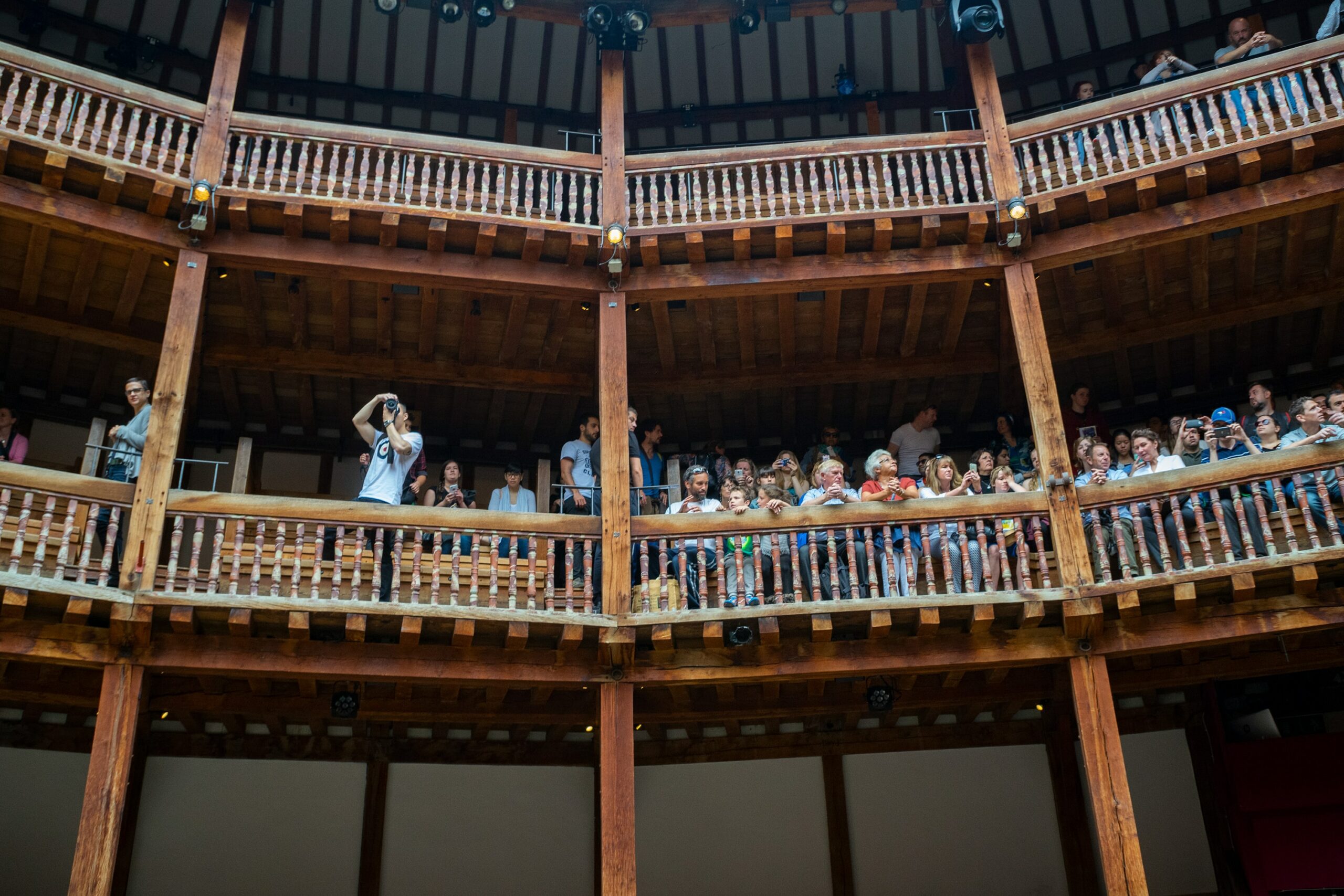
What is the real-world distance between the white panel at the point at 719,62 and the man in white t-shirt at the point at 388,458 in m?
6.48

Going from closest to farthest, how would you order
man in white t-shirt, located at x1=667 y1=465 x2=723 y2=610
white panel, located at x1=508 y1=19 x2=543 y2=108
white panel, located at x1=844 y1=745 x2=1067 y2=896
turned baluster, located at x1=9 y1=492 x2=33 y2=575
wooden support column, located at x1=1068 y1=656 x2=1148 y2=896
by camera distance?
1. wooden support column, located at x1=1068 y1=656 x2=1148 y2=896
2. turned baluster, located at x1=9 y1=492 x2=33 y2=575
3. man in white t-shirt, located at x1=667 y1=465 x2=723 y2=610
4. white panel, located at x1=844 y1=745 x2=1067 y2=896
5. white panel, located at x1=508 y1=19 x2=543 y2=108

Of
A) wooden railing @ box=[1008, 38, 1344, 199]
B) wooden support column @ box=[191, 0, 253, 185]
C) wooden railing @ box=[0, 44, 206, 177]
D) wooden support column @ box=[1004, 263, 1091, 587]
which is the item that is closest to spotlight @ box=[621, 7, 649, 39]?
wooden support column @ box=[191, 0, 253, 185]

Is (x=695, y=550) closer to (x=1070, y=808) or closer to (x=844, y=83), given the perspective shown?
(x=1070, y=808)

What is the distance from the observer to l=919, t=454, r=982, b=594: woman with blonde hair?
880 centimetres

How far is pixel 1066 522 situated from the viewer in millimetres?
8852

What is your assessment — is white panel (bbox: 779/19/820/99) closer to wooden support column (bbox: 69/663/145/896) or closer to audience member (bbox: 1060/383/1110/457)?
audience member (bbox: 1060/383/1110/457)

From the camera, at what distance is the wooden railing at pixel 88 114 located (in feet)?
30.2

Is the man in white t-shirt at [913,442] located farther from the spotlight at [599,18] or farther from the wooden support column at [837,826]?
the spotlight at [599,18]

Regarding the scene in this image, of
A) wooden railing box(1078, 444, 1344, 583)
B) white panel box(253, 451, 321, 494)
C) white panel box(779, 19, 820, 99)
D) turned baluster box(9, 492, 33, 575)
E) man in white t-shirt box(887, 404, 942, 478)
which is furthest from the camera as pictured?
white panel box(779, 19, 820, 99)

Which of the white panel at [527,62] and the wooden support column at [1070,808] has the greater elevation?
the white panel at [527,62]

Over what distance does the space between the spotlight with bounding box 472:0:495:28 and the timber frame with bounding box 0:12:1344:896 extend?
49.4 inches

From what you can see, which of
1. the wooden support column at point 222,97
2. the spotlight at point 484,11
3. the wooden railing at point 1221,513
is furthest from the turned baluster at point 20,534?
the wooden railing at point 1221,513

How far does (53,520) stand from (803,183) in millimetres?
6984

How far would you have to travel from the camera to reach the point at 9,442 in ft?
35.5
